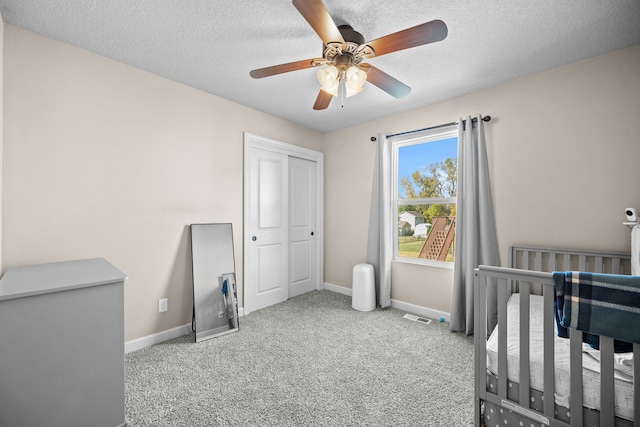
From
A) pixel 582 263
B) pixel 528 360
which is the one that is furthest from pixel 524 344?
pixel 582 263

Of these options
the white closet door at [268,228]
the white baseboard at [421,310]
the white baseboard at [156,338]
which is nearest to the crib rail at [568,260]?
the white baseboard at [421,310]

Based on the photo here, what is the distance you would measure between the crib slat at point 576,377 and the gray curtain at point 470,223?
1490mm

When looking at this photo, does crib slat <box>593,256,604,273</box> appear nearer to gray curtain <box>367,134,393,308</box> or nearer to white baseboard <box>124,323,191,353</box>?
gray curtain <box>367,134,393,308</box>

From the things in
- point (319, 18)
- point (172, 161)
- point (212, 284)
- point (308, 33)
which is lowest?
point (212, 284)

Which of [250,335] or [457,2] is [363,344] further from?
[457,2]

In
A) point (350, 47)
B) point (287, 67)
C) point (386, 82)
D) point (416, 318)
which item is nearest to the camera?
point (350, 47)

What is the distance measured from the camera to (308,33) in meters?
1.90

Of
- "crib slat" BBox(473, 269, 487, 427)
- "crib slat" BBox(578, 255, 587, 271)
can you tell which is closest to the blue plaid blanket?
"crib slat" BBox(473, 269, 487, 427)

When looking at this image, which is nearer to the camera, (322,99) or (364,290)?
(322,99)

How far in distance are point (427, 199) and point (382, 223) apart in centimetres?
59

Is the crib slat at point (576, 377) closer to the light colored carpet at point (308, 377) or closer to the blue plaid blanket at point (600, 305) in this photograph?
the blue plaid blanket at point (600, 305)

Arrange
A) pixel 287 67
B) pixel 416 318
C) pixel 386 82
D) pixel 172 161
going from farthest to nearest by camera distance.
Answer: pixel 416 318 → pixel 172 161 → pixel 386 82 → pixel 287 67

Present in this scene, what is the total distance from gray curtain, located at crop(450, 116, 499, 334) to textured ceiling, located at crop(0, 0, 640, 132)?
1.78 ft

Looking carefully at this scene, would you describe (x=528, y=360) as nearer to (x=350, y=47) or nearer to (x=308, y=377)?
(x=308, y=377)
